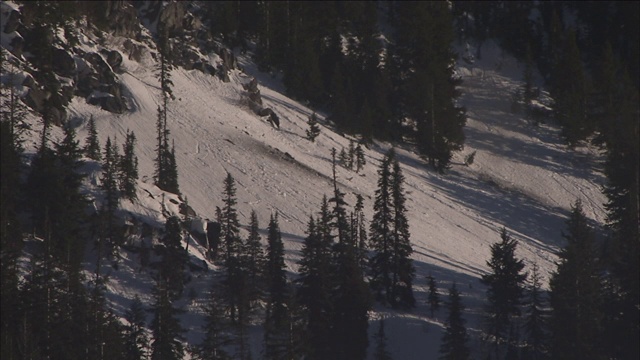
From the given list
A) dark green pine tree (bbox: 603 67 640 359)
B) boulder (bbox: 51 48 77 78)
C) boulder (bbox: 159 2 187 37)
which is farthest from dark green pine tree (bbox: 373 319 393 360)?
boulder (bbox: 159 2 187 37)

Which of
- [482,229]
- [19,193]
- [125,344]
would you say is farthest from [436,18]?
[125,344]

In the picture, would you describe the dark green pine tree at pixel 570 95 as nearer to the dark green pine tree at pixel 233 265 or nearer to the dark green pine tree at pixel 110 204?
the dark green pine tree at pixel 233 265

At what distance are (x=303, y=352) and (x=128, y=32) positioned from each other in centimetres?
4367

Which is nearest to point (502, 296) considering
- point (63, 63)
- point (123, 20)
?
point (63, 63)

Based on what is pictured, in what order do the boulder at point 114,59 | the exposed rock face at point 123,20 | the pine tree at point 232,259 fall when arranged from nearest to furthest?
the pine tree at point 232,259
the boulder at point 114,59
the exposed rock face at point 123,20

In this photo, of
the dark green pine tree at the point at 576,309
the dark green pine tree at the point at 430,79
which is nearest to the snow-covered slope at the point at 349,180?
the dark green pine tree at the point at 430,79

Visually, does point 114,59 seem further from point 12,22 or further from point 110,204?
point 110,204

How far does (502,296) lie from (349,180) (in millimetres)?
22562

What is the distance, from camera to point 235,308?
2026 inches

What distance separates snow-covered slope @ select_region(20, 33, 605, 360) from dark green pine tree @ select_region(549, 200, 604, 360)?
5640 millimetres

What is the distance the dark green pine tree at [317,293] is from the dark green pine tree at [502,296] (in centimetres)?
883

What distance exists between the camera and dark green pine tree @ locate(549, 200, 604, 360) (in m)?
47.0

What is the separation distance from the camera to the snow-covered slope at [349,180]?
54688mm

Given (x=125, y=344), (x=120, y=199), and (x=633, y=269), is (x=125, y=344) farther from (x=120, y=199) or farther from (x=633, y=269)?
(x=633, y=269)
